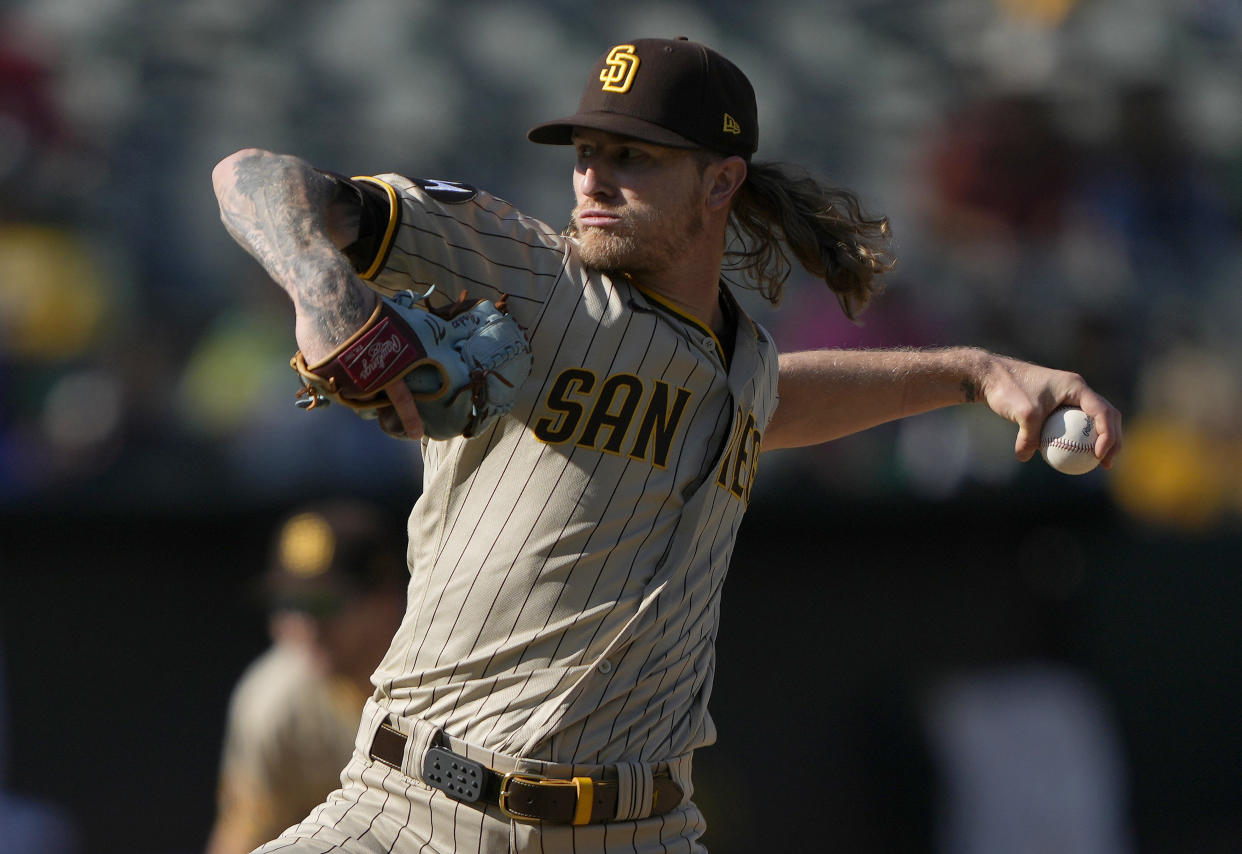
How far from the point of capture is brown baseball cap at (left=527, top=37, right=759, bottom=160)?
2605mm

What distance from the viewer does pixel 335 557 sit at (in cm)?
420

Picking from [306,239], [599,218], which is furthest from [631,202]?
[306,239]

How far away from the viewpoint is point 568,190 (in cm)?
738

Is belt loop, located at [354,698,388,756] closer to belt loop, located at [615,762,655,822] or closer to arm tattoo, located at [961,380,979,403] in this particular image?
belt loop, located at [615,762,655,822]

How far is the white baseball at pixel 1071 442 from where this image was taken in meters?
2.82

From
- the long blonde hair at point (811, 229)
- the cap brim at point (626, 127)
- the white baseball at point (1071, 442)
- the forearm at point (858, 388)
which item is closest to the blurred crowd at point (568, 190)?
the forearm at point (858, 388)

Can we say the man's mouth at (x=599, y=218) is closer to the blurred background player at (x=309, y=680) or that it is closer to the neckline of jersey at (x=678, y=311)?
the neckline of jersey at (x=678, y=311)

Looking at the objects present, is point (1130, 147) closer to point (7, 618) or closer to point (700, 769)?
point (700, 769)

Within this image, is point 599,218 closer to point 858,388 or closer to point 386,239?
point 386,239

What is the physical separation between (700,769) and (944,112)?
3.98 meters

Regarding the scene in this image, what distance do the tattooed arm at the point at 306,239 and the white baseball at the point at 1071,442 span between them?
1.44 metres

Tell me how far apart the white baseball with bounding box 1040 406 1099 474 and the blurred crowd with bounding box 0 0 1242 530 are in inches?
103

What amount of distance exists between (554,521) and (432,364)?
1.81 feet

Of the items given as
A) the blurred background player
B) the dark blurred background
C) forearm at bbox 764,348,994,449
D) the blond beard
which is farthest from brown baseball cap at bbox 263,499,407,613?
the blond beard
